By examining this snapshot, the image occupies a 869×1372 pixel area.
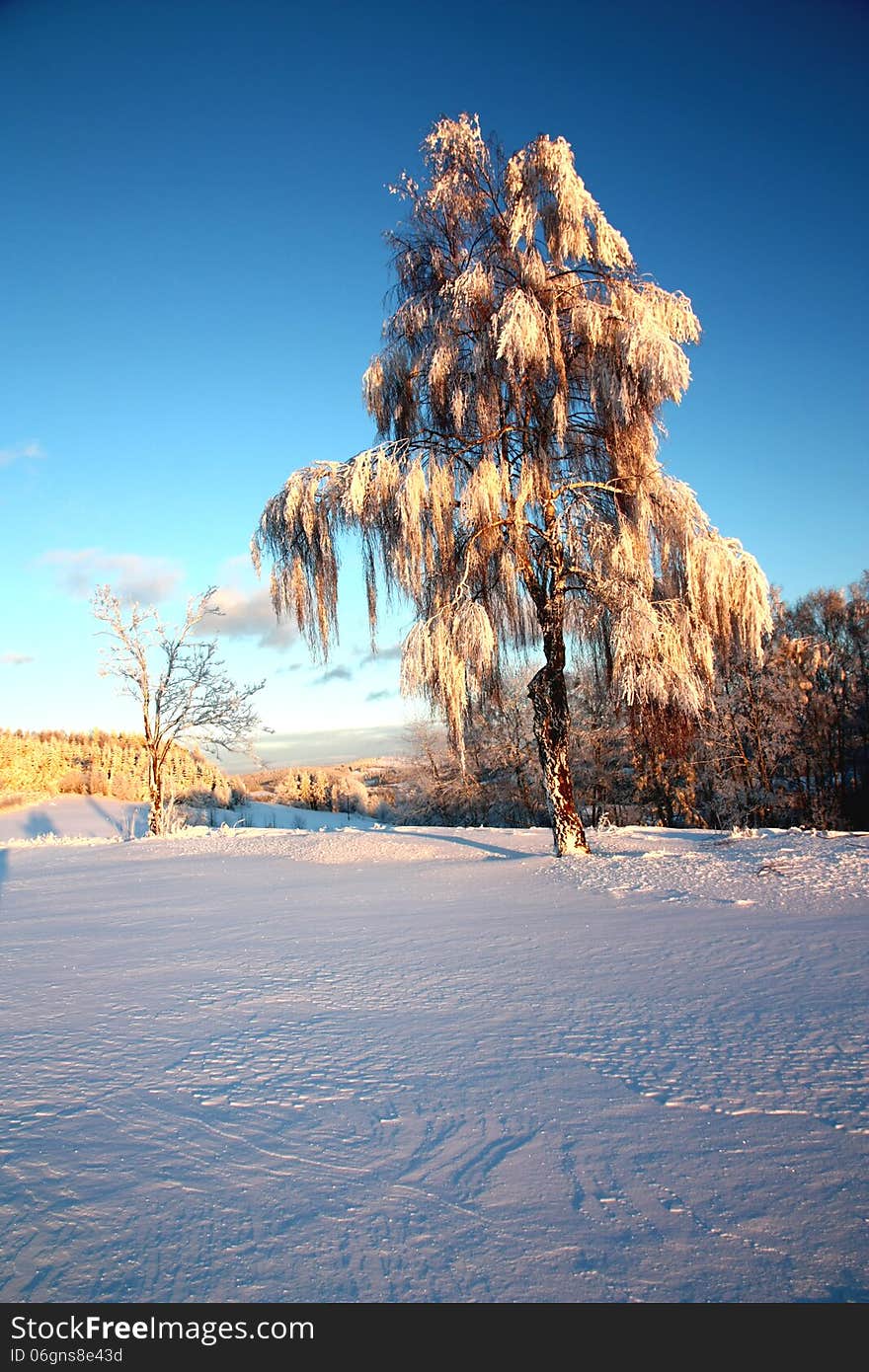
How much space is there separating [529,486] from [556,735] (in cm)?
295

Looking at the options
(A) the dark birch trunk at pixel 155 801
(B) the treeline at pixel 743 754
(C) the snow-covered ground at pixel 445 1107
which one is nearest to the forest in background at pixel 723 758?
(B) the treeline at pixel 743 754

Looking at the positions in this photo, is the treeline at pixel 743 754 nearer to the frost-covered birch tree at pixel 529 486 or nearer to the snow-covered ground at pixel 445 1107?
the frost-covered birch tree at pixel 529 486

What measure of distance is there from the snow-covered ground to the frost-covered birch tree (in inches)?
129

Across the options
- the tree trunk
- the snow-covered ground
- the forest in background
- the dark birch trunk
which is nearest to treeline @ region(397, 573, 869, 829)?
the forest in background

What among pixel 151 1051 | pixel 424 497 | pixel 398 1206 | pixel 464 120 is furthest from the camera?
pixel 464 120

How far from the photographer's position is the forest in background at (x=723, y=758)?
2103cm

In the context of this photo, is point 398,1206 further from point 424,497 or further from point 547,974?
point 424,497

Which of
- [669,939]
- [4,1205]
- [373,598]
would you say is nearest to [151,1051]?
[4,1205]

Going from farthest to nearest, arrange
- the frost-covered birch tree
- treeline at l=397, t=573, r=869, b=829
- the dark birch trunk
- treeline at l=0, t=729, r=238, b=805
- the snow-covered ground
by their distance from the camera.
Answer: treeline at l=0, t=729, r=238, b=805 < treeline at l=397, t=573, r=869, b=829 < the dark birch trunk < the frost-covered birch tree < the snow-covered ground

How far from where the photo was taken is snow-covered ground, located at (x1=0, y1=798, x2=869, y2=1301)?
160 centimetres

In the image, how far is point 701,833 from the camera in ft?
34.7

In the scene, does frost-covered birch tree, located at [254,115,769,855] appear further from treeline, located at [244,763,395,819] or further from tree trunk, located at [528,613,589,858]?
treeline, located at [244,763,395,819]

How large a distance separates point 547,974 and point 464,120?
988 centimetres
